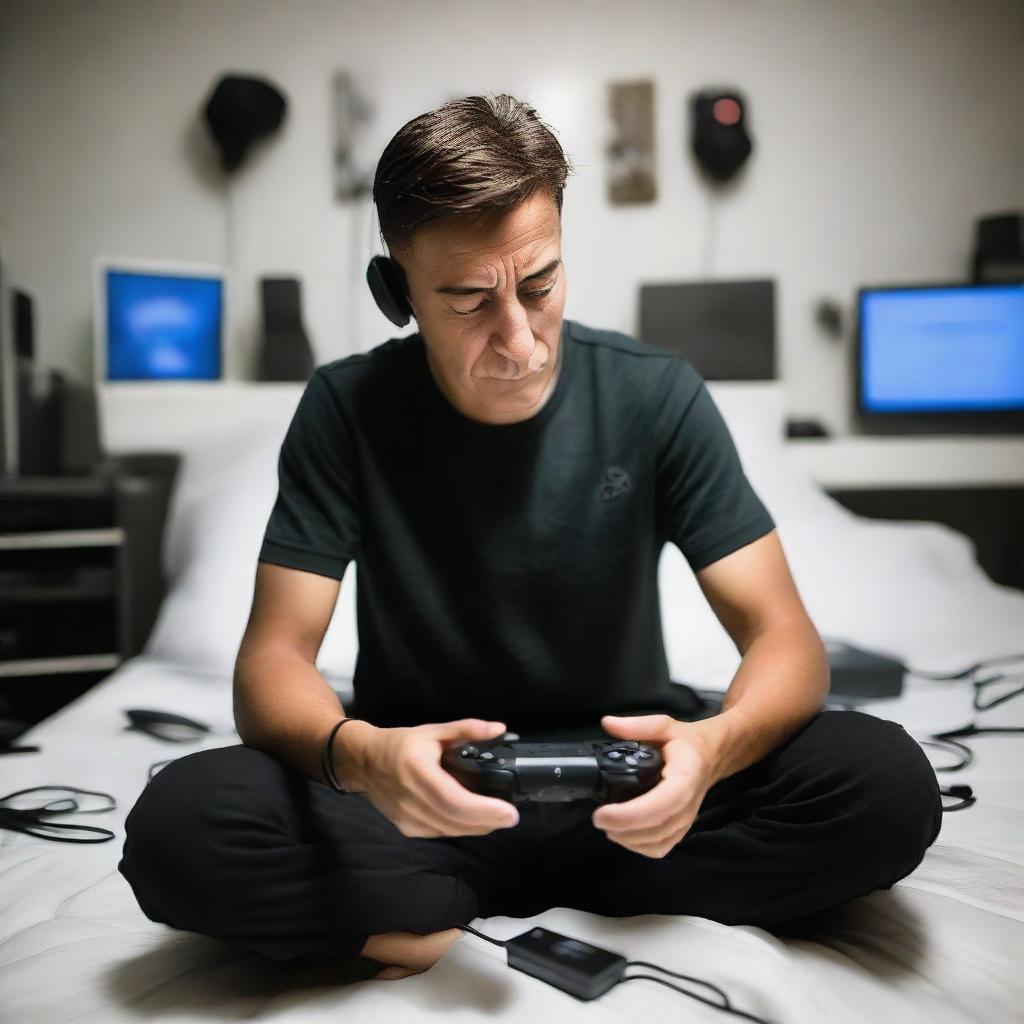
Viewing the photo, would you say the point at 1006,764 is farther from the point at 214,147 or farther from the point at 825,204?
the point at 214,147

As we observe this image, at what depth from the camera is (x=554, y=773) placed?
55cm

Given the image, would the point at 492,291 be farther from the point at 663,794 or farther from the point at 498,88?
the point at 498,88

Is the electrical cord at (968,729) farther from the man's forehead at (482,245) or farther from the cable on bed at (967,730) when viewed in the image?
the man's forehead at (482,245)

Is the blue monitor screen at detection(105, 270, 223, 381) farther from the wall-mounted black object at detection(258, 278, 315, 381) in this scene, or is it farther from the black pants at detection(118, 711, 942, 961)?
the black pants at detection(118, 711, 942, 961)

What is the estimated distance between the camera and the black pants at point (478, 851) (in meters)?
0.58

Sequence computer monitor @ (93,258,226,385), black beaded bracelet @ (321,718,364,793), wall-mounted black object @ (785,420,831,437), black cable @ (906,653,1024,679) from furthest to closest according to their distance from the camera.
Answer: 1. wall-mounted black object @ (785,420,831,437)
2. computer monitor @ (93,258,226,385)
3. black cable @ (906,653,1024,679)
4. black beaded bracelet @ (321,718,364,793)

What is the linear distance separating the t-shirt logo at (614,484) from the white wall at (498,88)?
41.1 inches

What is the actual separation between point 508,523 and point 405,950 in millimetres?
360

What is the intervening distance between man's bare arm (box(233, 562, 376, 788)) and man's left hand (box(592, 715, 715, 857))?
17 cm

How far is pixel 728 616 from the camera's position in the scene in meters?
0.77

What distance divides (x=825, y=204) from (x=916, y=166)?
21cm

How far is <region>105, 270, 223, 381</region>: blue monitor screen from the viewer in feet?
5.85

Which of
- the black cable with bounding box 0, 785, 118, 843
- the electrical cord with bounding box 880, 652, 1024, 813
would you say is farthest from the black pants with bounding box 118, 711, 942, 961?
the black cable with bounding box 0, 785, 118, 843

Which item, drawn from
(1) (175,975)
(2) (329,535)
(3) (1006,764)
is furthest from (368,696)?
(3) (1006,764)
